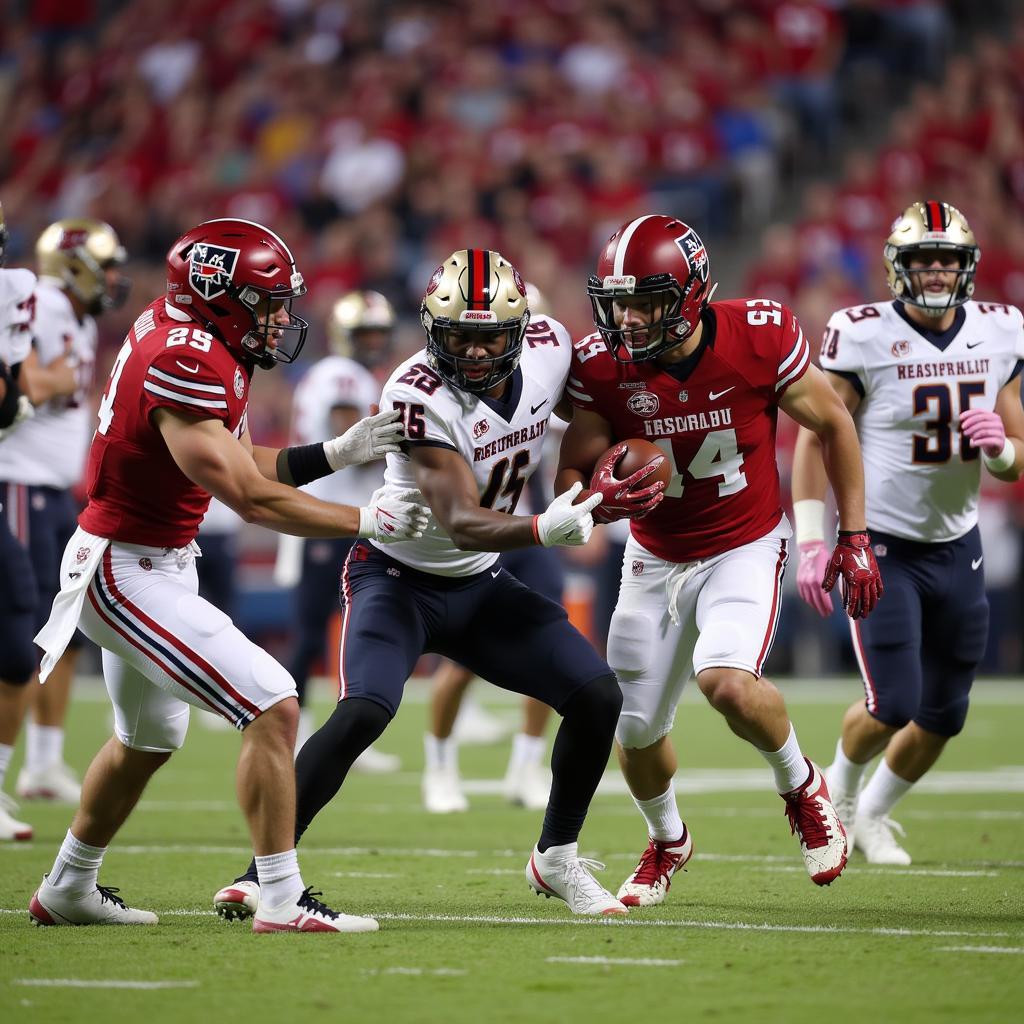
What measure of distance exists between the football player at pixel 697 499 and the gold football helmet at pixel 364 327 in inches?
147

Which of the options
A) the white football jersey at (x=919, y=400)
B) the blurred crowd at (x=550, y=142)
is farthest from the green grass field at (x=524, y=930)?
the blurred crowd at (x=550, y=142)

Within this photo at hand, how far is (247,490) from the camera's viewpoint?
173 inches

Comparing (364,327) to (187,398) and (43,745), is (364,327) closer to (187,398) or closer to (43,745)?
(43,745)

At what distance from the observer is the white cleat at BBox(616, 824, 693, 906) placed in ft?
16.6

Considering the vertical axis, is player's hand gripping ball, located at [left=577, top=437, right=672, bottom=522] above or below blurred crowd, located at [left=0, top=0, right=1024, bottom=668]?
below

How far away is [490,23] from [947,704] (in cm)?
1233

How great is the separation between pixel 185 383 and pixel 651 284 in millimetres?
1283

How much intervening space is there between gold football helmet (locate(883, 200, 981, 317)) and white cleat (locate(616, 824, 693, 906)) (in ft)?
6.31

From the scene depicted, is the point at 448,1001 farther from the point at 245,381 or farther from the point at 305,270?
the point at 305,270

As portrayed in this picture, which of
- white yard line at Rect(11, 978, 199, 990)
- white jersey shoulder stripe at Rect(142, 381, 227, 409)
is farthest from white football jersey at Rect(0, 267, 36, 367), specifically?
white yard line at Rect(11, 978, 199, 990)

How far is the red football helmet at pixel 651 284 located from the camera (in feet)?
16.0

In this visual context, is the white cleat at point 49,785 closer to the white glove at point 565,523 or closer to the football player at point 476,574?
the football player at point 476,574

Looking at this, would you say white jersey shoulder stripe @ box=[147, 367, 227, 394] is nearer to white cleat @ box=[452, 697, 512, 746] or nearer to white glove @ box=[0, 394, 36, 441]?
white glove @ box=[0, 394, 36, 441]

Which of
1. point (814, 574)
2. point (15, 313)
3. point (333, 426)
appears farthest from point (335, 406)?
point (814, 574)
